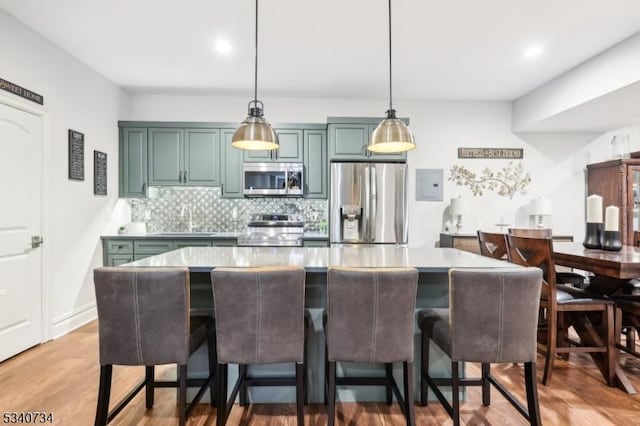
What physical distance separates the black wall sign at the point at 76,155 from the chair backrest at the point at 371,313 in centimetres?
320

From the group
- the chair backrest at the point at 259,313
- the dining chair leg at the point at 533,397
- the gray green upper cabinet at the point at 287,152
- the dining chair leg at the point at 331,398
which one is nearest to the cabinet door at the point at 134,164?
the gray green upper cabinet at the point at 287,152

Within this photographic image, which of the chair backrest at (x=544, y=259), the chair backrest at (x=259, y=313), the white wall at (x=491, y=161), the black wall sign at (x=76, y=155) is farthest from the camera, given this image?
Result: the white wall at (x=491, y=161)

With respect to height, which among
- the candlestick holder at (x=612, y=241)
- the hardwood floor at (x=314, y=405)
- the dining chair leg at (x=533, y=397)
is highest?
the candlestick holder at (x=612, y=241)

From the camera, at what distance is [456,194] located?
467 centimetres

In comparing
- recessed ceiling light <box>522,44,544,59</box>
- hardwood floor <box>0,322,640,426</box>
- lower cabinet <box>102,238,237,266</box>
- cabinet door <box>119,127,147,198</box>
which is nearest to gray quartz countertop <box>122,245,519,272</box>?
hardwood floor <box>0,322,640,426</box>

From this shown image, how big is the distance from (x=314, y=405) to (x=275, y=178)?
2.73 metres

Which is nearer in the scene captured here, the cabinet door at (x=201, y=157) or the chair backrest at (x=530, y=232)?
the chair backrest at (x=530, y=232)

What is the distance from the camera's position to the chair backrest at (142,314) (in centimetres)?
151

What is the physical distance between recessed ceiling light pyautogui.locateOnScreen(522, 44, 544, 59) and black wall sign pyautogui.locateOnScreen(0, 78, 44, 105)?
4575mm

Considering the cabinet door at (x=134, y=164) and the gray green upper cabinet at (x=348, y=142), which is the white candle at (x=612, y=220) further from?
the cabinet door at (x=134, y=164)

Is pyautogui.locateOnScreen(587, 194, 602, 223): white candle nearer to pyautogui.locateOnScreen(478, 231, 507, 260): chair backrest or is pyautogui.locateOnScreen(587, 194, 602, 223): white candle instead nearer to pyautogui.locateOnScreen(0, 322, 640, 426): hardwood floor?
pyautogui.locateOnScreen(478, 231, 507, 260): chair backrest

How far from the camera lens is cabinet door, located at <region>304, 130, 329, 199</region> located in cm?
420

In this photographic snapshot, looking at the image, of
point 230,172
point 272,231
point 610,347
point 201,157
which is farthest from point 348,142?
point 610,347

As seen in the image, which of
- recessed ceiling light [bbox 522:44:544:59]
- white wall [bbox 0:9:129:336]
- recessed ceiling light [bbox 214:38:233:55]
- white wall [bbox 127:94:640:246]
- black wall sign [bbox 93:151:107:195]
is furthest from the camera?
white wall [bbox 127:94:640:246]
